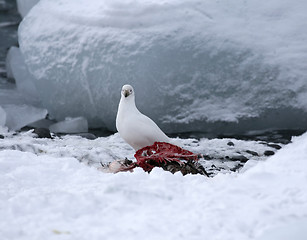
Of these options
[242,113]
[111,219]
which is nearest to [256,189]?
[111,219]

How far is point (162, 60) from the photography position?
5.59m

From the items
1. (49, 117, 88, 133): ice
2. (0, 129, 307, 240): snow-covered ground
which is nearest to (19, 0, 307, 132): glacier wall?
(49, 117, 88, 133): ice

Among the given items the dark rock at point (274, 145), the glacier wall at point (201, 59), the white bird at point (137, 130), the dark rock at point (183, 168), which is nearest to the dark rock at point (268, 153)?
the dark rock at point (274, 145)

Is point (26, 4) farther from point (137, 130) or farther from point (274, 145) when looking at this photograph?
point (274, 145)

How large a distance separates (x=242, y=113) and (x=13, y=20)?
627 centimetres

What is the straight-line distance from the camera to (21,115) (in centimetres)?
623

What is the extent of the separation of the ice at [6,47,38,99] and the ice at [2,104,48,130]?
55cm

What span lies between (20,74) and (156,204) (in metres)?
5.96

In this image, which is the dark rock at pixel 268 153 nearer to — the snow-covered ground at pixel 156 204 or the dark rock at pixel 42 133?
the dark rock at pixel 42 133

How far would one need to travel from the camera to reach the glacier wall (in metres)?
5.40

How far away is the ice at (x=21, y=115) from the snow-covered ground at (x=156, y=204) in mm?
3547

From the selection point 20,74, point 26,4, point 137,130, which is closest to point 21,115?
point 20,74

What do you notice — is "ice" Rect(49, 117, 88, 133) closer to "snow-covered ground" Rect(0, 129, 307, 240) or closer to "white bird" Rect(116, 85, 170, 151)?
"white bird" Rect(116, 85, 170, 151)

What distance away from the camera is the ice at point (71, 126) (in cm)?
573
